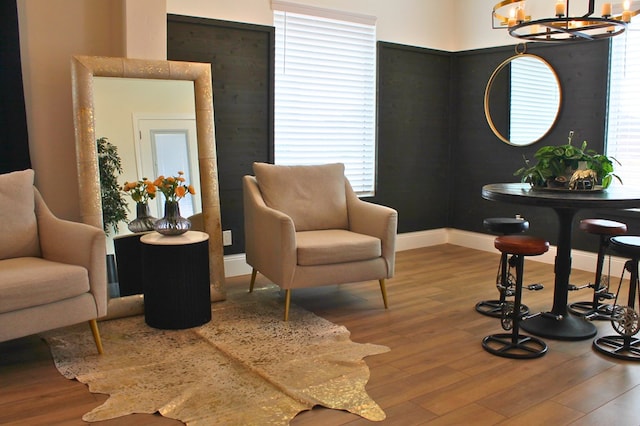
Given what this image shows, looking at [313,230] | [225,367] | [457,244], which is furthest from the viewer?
[457,244]

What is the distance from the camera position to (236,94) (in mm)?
4387

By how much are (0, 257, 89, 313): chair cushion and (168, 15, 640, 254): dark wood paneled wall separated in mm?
1727

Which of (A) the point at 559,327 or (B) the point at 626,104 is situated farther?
(B) the point at 626,104

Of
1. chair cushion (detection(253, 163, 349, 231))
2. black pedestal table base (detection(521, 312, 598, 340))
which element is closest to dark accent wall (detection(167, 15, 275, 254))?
chair cushion (detection(253, 163, 349, 231))

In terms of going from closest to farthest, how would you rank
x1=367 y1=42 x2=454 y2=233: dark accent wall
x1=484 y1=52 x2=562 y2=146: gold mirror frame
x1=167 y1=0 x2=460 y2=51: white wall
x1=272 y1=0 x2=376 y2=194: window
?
x1=167 y1=0 x2=460 y2=51: white wall, x1=272 y1=0 x2=376 y2=194: window, x1=484 y1=52 x2=562 y2=146: gold mirror frame, x1=367 y1=42 x2=454 y2=233: dark accent wall

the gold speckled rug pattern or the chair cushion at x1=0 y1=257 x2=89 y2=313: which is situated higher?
the chair cushion at x1=0 y1=257 x2=89 y2=313

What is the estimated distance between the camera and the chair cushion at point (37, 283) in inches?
101

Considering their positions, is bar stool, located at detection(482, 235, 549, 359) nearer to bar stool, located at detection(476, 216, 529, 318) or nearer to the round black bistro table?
the round black bistro table

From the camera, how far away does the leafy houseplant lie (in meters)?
3.49

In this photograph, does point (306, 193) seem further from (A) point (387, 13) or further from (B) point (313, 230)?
(A) point (387, 13)

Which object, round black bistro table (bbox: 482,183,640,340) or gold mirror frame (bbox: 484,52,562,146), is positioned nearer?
round black bistro table (bbox: 482,183,640,340)

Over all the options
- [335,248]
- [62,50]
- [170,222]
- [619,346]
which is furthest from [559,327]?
[62,50]

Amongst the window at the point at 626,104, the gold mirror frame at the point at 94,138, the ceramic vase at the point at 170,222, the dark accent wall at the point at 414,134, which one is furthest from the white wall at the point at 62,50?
the window at the point at 626,104

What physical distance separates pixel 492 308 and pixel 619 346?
2.78 feet
